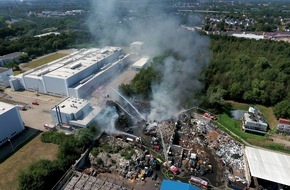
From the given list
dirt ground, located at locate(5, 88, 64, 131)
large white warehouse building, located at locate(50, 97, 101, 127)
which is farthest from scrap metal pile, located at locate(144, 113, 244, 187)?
dirt ground, located at locate(5, 88, 64, 131)

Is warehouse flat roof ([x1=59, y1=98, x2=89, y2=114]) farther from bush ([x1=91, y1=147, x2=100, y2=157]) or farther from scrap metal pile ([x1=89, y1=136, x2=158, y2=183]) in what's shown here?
bush ([x1=91, y1=147, x2=100, y2=157])

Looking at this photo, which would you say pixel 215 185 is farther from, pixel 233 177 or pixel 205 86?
pixel 205 86

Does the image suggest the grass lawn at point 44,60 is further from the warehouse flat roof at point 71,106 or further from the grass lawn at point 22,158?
the grass lawn at point 22,158

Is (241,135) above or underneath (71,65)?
underneath

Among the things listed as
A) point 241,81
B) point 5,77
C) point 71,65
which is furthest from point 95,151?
point 5,77

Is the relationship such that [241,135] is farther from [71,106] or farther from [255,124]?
Result: [71,106]
